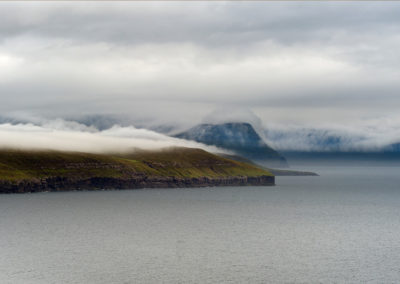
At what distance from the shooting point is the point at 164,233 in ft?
552

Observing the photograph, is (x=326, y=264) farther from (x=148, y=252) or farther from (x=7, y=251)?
(x=7, y=251)

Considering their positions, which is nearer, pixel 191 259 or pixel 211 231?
pixel 191 259

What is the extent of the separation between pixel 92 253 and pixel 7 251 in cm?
1943

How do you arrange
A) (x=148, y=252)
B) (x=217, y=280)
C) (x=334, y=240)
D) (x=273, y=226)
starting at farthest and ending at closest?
(x=273, y=226)
(x=334, y=240)
(x=148, y=252)
(x=217, y=280)

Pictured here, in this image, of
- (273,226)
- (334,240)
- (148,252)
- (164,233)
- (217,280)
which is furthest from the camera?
(273,226)

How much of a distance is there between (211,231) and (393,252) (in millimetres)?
56838

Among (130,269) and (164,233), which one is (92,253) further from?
(164,233)

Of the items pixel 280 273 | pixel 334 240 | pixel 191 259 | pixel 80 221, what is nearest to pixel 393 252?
pixel 334 240

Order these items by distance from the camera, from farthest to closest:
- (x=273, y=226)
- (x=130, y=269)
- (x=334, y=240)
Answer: (x=273, y=226) → (x=334, y=240) → (x=130, y=269)

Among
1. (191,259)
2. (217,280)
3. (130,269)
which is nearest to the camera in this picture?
(217,280)

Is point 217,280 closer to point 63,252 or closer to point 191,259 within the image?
point 191,259

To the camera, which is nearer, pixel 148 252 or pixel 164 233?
pixel 148 252

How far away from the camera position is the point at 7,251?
134m

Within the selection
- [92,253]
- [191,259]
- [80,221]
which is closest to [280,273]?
[191,259]
